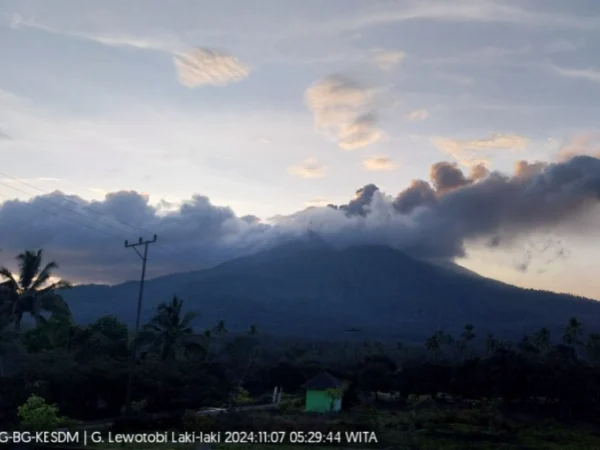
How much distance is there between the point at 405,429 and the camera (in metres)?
32.9

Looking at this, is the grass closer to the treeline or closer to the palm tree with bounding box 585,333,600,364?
the treeline

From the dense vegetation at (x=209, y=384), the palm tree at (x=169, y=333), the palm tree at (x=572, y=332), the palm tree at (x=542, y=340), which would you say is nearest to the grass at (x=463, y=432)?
the dense vegetation at (x=209, y=384)

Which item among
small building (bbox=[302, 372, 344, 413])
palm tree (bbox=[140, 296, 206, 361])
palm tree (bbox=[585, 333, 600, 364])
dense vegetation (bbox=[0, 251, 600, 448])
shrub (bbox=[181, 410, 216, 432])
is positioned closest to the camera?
shrub (bbox=[181, 410, 216, 432])

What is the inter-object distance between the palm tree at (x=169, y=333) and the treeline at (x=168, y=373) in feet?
0.24

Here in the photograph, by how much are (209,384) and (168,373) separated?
523 centimetres

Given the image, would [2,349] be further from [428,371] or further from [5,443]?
[428,371]

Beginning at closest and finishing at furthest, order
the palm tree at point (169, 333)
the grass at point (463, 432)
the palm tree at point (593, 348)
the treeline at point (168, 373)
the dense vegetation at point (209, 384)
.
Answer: the grass at point (463, 432) < the dense vegetation at point (209, 384) < the treeline at point (168, 373) < the palm tree at point (169, 333) < the palm tree at point (593, 348)

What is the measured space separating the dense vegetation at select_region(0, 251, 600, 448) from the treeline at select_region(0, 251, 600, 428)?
0.08 meters

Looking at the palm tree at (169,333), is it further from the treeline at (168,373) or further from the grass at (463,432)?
the grass at (463,432)

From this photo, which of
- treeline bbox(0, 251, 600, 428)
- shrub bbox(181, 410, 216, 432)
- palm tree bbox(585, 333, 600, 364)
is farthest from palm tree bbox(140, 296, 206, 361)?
palm tree bbox(585, 333, 600, 364)

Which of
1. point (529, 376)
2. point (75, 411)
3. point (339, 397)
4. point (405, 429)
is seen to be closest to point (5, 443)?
point (75, 411)

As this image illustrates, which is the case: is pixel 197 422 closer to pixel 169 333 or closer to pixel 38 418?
pixel 38 418

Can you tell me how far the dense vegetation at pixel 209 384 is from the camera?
104 ft

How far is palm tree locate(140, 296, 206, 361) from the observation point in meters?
46.0
